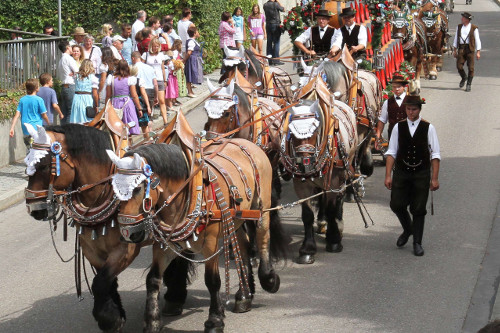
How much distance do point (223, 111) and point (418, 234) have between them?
2648mm

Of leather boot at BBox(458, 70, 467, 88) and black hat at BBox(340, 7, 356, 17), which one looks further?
leather boot at BBox(458, 70, 467, 88)

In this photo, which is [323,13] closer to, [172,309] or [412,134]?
[412,134]

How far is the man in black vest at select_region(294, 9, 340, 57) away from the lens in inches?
545

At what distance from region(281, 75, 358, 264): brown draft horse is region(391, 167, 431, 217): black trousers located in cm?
60

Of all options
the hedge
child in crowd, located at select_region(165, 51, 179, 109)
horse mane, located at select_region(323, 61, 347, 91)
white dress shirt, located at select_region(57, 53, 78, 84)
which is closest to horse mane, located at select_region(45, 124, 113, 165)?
horse mane, located at select_region(323, 61, 347, 91)

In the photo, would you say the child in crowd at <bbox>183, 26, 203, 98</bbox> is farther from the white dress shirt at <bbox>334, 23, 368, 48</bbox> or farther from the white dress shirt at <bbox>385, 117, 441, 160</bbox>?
the white dress shirt at <bbox>385, 117, 441, 160</bbox>

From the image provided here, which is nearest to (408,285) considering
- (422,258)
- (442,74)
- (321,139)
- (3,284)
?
(422,258)

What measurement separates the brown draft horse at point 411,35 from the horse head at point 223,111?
916 cm

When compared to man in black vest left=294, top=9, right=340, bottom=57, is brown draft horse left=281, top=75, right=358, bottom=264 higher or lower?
lower

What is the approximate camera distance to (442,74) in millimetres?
24188

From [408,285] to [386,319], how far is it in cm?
103

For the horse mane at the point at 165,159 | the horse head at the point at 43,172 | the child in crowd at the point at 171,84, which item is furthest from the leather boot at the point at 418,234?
the child in crowd at the point at 171,84

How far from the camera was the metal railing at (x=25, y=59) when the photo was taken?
50.6 feet

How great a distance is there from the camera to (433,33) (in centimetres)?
2262
